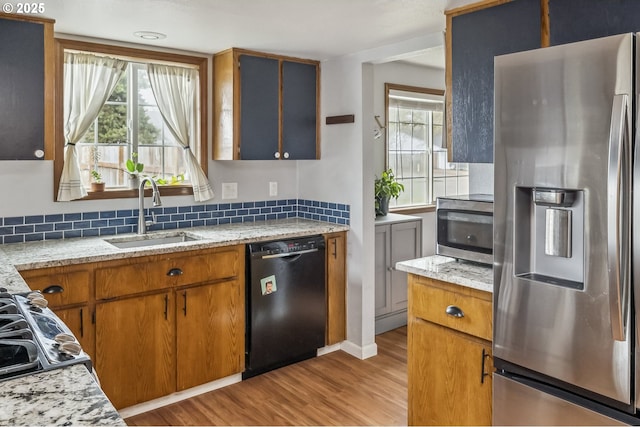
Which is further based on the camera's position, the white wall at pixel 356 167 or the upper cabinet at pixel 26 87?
the white wall at pixel 356 167

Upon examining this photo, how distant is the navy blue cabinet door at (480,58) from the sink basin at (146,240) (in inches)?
72.2

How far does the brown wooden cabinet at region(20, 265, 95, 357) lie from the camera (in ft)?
8.25

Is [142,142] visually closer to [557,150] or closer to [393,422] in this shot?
[393,422]

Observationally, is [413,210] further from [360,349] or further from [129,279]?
[129,279]

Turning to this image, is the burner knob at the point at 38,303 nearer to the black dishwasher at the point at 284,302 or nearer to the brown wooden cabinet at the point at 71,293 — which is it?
the brown wooden cabinet at the point at 71,293

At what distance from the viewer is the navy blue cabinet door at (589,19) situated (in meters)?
1.92

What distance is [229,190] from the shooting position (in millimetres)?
3867

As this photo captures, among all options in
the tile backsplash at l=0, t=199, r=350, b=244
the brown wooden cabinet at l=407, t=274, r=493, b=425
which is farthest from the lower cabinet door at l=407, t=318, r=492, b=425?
the tile backsplash at l=0, t=199, r=350, b=244

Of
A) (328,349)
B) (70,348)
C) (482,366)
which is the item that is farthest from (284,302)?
(70,348)

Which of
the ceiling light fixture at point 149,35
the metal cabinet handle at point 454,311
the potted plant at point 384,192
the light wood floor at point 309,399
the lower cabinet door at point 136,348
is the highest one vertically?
the ceiling light fixture at point 149,35

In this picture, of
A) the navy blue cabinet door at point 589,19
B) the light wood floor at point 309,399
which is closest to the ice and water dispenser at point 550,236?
the navy blue cabinet door at point 589,19

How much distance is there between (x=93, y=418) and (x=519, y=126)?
1.62 metres

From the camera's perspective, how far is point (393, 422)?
279 cm

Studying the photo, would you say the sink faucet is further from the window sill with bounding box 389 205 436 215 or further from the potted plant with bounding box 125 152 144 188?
the window sill with bounding box 389 205 436 215
